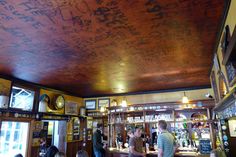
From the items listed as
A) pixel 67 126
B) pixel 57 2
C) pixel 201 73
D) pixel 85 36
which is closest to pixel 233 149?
pixel 201 73

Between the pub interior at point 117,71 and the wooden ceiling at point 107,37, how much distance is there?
0.01m

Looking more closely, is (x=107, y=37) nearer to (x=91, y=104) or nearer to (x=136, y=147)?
(x=136, y=147)

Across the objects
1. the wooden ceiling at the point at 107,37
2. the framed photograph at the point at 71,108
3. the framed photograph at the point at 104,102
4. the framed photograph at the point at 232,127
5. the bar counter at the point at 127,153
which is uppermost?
the wooden ceiling at the point at 107,37

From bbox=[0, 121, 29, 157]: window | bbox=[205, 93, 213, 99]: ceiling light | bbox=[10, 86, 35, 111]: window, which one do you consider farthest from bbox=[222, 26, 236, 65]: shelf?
bbox=[0, 121, 29, 157]: window

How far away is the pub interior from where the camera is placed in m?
2.38

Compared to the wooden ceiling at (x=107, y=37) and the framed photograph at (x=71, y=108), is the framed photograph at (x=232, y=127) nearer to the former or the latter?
the wooden ceiling at (x=107, y=37)

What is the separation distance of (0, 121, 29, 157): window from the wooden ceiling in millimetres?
1555

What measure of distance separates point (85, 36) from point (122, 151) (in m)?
3.92

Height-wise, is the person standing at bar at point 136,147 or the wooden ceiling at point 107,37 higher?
the wooden ceiling at point 107,37

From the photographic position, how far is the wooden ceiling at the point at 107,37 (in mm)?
2297

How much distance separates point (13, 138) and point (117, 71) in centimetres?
366

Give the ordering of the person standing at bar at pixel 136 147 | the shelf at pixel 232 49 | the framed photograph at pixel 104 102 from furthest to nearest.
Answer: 1. the framed photograph at pixel 104 102
2. the person standing at bar at pixel 136 147
3. the shelf at pixel 232 49

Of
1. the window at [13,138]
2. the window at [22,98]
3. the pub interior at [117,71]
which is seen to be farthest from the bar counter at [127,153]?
the window at [22,98]

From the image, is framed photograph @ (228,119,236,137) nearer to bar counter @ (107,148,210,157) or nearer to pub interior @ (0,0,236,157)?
pub interior @ (0,0,236,157)
